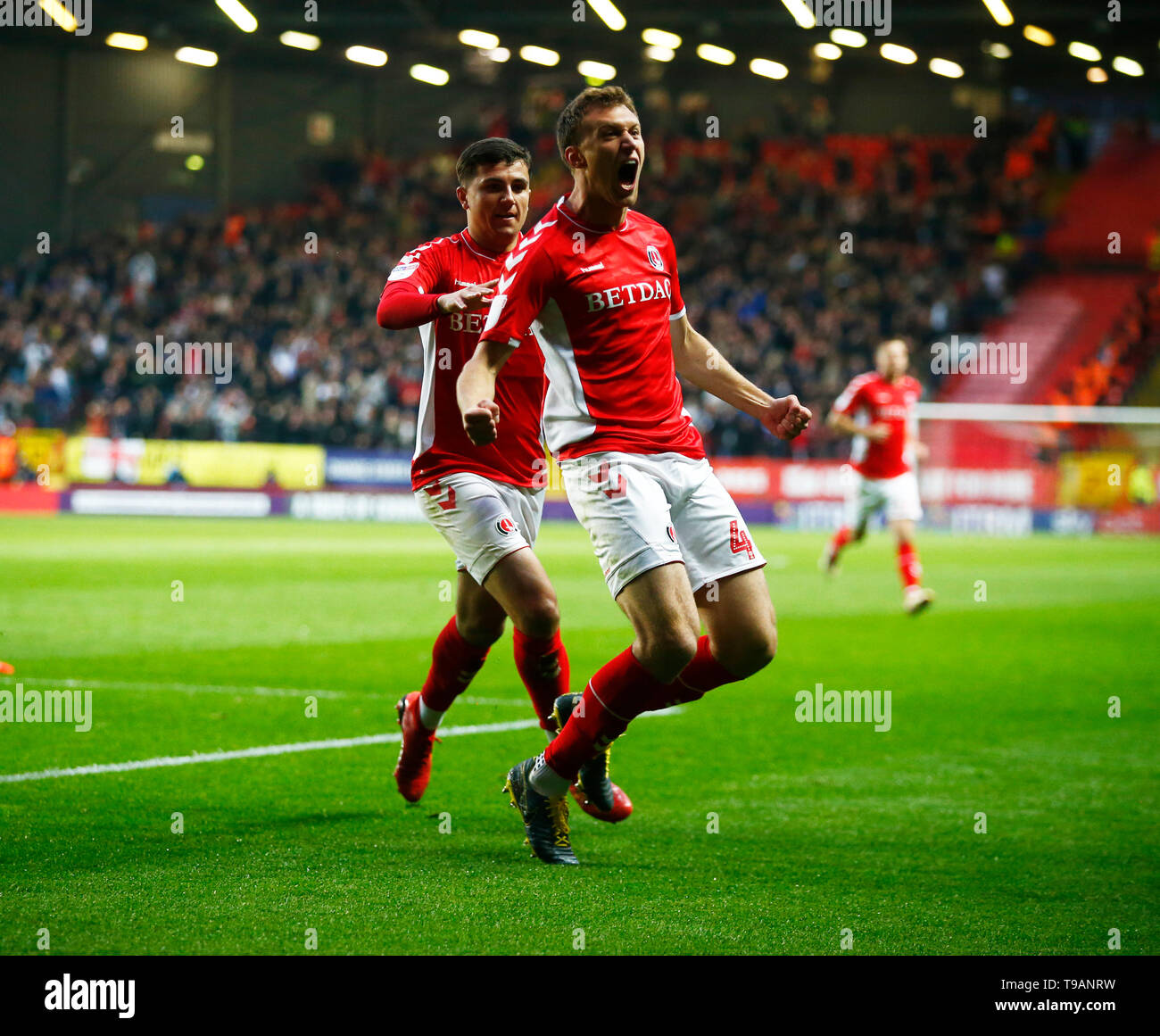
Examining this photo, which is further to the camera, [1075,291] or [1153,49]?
[1075,291]

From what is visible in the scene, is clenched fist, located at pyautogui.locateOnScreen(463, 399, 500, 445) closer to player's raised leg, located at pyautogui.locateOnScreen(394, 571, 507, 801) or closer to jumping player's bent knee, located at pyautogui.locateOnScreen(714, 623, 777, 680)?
jumping player's bent knee, located at pyautogui.locateOnScreen(714, 623, 777, 680)

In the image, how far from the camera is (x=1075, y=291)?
36.2 meters

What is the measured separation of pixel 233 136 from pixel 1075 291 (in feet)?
66.4

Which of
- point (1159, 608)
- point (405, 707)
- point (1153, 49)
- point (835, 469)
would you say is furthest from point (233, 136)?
→ point (405, 707)

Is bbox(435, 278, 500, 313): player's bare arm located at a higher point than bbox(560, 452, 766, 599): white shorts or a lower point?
higher

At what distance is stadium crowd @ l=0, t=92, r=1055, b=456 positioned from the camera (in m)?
32.5

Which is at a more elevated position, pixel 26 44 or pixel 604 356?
pixel 26 44

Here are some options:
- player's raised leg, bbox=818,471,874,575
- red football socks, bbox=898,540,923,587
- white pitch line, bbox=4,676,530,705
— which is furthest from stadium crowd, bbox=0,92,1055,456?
white pitch line, bbox=4,676,530,705

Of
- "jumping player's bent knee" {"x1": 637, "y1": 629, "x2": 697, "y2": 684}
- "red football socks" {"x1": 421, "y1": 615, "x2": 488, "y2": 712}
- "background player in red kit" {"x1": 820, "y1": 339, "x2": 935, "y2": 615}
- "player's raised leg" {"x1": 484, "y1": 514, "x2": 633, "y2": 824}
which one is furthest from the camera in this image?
"background player in red kit" {"x1": 820, "y1": 339, "x2": 935, "y2": 615}

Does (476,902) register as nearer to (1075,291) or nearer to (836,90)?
(1075,291)

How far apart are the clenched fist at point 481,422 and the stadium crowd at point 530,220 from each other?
85.8ft

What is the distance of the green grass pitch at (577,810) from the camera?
4434mm

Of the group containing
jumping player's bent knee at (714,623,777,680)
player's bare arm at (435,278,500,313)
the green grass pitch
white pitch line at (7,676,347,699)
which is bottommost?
the green grass pitch

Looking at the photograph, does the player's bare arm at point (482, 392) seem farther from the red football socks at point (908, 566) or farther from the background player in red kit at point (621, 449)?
the red football socks at point (908, 566)
